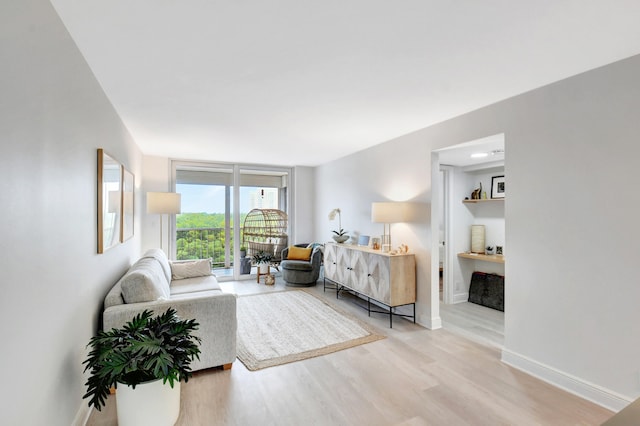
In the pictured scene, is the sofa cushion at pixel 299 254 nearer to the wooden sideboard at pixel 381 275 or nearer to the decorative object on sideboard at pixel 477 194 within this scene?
the wooden sideboard at pixel 381 275

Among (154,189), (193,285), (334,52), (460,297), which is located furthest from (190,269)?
(460,297)

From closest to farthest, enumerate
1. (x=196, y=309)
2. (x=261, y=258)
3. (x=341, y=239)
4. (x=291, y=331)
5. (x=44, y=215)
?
(x=44, y=215) < (x=196, y=309) < (x=291, y=331) < (x=341, y=239) < (x=261, y=258)

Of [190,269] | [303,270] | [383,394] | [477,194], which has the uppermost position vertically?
[477,194]

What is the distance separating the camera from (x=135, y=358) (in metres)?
1.72

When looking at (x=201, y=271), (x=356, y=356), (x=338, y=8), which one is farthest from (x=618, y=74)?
(x=201, y=271)

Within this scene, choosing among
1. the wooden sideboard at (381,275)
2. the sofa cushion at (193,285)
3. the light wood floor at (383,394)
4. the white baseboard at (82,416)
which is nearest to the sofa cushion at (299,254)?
the wooden sideboard at (381,275)

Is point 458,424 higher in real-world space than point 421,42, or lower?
lower

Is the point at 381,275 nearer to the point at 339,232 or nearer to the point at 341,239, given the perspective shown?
the point at 341,239

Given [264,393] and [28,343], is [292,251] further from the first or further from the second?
[28,343]

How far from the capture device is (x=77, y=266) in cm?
185

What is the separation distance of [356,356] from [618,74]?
2.97 metres

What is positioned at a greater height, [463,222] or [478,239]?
[463,222]

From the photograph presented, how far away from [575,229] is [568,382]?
117 cm

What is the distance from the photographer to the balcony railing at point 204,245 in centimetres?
567
